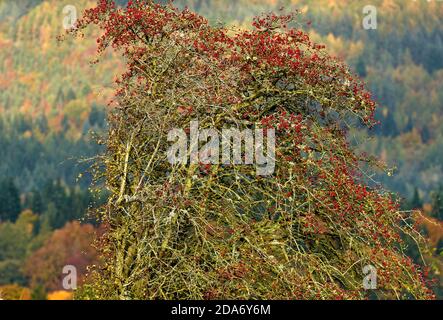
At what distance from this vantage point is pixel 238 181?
13625mm

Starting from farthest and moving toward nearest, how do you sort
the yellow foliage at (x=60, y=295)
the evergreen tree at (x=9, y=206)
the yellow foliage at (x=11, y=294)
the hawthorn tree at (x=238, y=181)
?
the evergreen tree at (x=9, y=206), the yellow foliage at (x=60, y=295), the yellow foliage at (x=11, y=294), the hawthorn tree at (x=238, y=181)

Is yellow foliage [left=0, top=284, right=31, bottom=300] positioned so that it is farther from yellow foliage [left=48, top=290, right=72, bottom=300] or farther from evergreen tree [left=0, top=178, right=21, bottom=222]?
evergreen tree [left=0, top=178, right=21, bottom=222]

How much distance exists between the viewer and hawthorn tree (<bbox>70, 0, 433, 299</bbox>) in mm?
12711

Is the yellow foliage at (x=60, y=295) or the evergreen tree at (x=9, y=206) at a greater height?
the evergreen tree at (x=9, y=206)

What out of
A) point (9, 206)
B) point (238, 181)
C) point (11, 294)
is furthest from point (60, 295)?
point (238, 181)

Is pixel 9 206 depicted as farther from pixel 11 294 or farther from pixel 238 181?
pixel 238 181

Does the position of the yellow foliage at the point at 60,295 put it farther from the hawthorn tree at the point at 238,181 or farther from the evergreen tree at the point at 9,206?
the hawthorn tree at the point at 238,181

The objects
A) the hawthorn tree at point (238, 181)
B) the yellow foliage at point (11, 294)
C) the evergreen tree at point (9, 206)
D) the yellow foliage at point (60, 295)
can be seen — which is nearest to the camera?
the hawthorn tree at point (238, 181)

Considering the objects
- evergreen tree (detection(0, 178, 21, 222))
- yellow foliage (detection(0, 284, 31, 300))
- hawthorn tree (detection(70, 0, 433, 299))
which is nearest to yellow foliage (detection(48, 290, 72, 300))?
yellow foliage (detection(0, 284, 31, 300))

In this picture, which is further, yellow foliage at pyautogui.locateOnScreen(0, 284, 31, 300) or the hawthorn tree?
yellow foliage at pyautogui.locateOnScreen(0, 284, 31, 300)

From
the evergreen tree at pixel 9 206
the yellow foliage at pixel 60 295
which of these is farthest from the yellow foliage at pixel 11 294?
the evergreen tree at pixel 9 206

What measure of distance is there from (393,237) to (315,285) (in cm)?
166

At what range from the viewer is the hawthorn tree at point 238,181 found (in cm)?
1271

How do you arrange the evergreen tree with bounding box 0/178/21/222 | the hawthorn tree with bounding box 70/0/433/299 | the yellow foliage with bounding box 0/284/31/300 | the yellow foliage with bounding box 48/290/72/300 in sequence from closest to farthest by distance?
the hawthorn tree with bounding box 70/0/433/299 → the yellow foliage with bounding box 0/284/31/300 → the yellow foliage with bounding box 48/290/72/300 → the evergreen tree with bounding box 0/178/21/222
